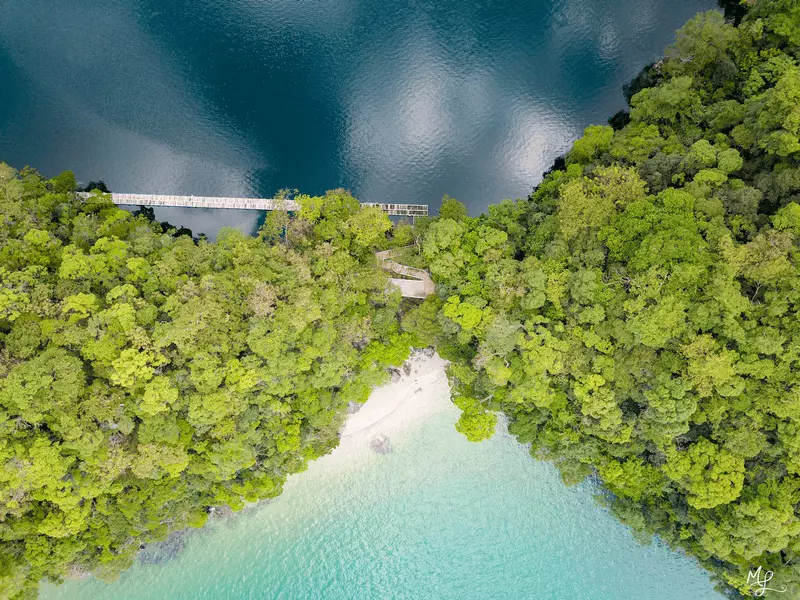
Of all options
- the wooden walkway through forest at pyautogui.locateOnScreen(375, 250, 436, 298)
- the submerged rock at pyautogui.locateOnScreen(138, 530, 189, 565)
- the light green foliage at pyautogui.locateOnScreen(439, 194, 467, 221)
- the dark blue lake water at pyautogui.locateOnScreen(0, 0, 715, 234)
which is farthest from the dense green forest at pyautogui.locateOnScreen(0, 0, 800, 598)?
the dark blue lake water at pyautogui.locateOnScreen(0, 0, 715, 234)

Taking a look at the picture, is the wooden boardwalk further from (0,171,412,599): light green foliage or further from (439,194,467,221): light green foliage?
(439,194,467,221): light green foliage

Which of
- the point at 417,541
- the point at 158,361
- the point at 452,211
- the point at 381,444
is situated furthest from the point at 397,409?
the point at 158,361

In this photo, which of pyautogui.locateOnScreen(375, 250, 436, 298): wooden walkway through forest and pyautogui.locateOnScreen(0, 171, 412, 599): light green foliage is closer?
pyautogui.locateOnScreen(0, 171, 412, 599): light green foliage

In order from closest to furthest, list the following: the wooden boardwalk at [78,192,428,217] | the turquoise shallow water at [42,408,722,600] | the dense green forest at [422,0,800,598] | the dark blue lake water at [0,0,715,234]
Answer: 1. the dense green forest at [422,0,800,598]
2. the turquoise shallow water at [42,408,722,600]
3. the dark blue lake water at [0,0,715,234]
4. the wooden boardwalk at [78,192,428,217]

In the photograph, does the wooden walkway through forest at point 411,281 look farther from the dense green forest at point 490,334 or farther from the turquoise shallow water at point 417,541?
the turquoise shallow water at point 417,541

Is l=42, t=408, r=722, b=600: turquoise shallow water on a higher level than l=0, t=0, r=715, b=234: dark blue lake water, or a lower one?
lower

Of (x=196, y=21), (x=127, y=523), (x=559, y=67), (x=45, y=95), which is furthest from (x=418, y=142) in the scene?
(x=127, y=523)

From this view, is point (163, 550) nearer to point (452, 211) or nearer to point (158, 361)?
point (158, 361)

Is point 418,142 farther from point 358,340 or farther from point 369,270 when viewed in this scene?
point 358,340
